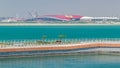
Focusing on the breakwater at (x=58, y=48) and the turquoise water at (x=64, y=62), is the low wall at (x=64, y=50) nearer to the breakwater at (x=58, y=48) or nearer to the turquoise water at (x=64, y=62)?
the breakwater at (x=58, y=48)

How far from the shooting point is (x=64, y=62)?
53.0 m

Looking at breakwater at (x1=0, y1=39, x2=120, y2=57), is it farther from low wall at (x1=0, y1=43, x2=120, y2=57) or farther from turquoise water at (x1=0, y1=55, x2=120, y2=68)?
turquoise water at (x1=0, y1=55, x2=120, y2=68)

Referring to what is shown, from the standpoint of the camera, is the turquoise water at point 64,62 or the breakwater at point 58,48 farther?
the breakwater at point 58,48

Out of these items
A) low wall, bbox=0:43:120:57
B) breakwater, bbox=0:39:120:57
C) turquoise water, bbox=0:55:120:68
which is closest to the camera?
turquoise water, bbox=0:55:120:68

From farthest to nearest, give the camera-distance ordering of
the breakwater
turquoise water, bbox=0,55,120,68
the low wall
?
the breakwater
the low wall
turquoise water, bbox=0,55,120,68

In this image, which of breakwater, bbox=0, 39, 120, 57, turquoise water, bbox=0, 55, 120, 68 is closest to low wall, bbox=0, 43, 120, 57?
breakwater, bbox=0, 39, 120, 57

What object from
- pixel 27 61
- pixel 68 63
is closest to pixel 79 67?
pixel 68 63

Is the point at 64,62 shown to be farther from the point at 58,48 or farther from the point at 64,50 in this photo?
the point at 64,50

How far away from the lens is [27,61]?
53.4 meters

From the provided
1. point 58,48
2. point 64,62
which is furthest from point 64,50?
point 64,62

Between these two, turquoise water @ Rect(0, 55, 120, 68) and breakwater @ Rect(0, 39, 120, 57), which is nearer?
→ turquoise water @ Rect(0, 55, 120, 68)

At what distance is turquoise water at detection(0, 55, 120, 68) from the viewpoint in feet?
165

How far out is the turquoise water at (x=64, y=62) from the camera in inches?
1976

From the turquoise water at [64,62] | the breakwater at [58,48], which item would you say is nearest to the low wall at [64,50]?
the breakwater at [58,48]
